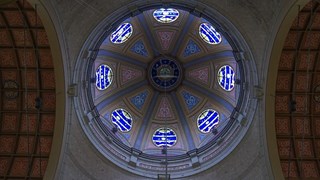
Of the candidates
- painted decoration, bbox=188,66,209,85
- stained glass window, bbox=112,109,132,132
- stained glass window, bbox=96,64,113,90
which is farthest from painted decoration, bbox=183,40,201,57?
stained glass window, bbox=112,109,132,132

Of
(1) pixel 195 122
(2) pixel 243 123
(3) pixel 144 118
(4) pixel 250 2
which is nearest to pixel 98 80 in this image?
(3) pixel 144 118

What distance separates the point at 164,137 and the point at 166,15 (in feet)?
20.9

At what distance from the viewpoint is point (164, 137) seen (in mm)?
24578

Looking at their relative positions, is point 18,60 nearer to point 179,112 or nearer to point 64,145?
point 64,145

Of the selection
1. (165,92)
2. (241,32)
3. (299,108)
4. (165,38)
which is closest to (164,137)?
A: (165,92)

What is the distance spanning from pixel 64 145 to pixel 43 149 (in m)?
1.16

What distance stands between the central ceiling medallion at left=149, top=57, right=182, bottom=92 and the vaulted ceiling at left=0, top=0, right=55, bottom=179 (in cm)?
955

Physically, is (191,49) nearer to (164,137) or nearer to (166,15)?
(166,15)

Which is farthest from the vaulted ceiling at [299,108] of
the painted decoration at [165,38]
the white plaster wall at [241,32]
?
the painted decoration at [165,38]

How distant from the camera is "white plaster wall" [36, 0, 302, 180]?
16422 mm

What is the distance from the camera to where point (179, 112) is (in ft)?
85.8

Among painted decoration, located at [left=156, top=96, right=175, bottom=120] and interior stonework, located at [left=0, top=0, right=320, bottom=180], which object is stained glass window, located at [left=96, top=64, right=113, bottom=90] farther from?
interior stonework, located at [left=0, top=0, right=320, bottom=180]

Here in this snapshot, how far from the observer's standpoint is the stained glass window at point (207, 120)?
24.0 meters

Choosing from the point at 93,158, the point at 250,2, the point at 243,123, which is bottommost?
the point at 93,158
